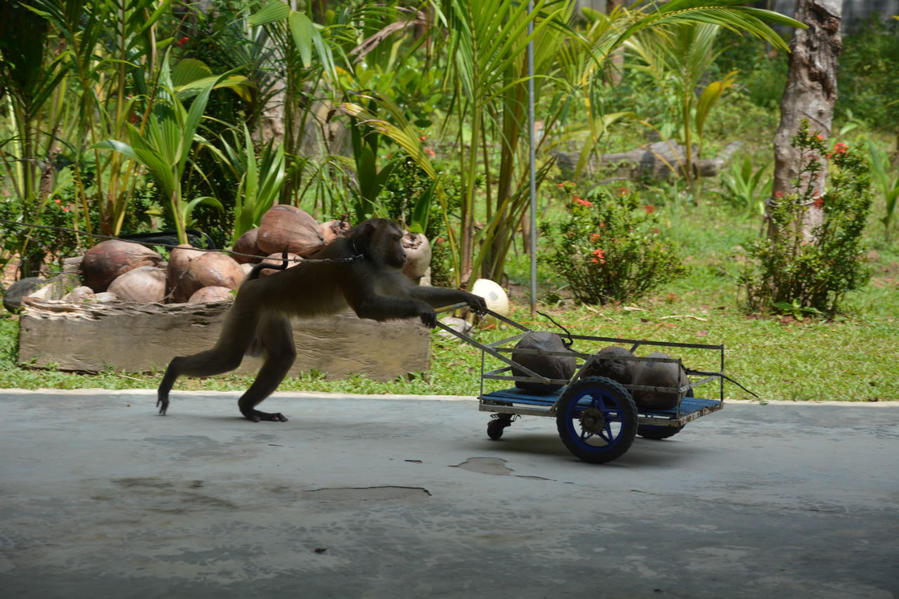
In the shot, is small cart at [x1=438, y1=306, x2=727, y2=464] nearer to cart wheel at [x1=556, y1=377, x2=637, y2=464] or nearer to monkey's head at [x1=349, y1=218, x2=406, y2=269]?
cart wheel at [x1=556, y1=377, x2=637, y2=464]

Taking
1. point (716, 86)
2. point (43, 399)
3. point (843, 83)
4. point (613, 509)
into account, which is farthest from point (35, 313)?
point (843, 83)

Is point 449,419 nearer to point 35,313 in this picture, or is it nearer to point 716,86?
point 35,313

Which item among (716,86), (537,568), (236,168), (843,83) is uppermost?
(843,83)

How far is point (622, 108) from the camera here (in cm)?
1761

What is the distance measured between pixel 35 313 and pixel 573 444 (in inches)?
171

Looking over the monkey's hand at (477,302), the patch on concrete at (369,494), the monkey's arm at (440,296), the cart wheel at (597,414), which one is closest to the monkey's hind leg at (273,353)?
the monkey's arm at (440,296)

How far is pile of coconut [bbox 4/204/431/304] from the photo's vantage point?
7.90m

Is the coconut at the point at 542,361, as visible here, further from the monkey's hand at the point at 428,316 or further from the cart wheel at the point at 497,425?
the monkey's hand at the point at 428,316

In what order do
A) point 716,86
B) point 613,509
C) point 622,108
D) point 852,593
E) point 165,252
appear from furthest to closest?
point 622,108 → point 716,86 → point 165,252 → point 613,509 → point 852,593

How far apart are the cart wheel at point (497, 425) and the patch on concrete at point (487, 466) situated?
48cm

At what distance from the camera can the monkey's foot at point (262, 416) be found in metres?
6.09

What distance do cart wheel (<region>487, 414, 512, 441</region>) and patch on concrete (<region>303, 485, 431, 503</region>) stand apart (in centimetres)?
115

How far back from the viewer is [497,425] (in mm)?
5695

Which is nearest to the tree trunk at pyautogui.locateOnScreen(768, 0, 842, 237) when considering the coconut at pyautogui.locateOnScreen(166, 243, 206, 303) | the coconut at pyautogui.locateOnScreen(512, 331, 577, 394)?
the coconut at pyautogui.locateOnScreen(512, 331, 577, 394)
